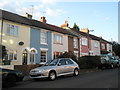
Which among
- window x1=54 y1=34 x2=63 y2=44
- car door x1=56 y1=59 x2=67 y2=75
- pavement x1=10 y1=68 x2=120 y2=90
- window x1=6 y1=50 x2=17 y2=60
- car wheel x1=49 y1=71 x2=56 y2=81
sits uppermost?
window x1=54 y1=34 x2=63 y2=44

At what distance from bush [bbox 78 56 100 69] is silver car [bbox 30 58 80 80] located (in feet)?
27.1

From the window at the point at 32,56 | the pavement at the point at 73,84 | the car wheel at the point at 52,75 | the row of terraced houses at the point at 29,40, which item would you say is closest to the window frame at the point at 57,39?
the row of terraced houses at the point at 29,40

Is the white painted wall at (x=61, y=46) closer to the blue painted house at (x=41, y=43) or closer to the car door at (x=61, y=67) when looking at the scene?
the blue painted house at (x=41, y=43)

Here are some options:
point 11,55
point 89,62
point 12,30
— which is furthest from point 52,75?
point 89,62

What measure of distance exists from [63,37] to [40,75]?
1538cm

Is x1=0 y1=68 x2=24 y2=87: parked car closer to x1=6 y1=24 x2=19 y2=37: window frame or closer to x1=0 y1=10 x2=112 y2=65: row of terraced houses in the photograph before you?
x1=0 y1=10 x2=112 y2=65: row of terraced houses

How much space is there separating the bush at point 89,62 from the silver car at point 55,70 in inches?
325

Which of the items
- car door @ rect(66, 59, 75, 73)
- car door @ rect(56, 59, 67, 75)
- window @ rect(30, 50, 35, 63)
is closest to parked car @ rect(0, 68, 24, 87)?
car door @ rect(56, 59, 67, 75)

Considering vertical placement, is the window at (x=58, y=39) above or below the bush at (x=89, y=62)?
above

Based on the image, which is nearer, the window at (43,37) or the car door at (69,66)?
the car door at (69,66)

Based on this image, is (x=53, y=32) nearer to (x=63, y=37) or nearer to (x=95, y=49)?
(x=63, y=37)

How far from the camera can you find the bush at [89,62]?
23234 mm

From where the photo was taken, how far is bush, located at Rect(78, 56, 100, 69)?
2323 centimetres

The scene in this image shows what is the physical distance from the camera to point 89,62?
78.3 ft
